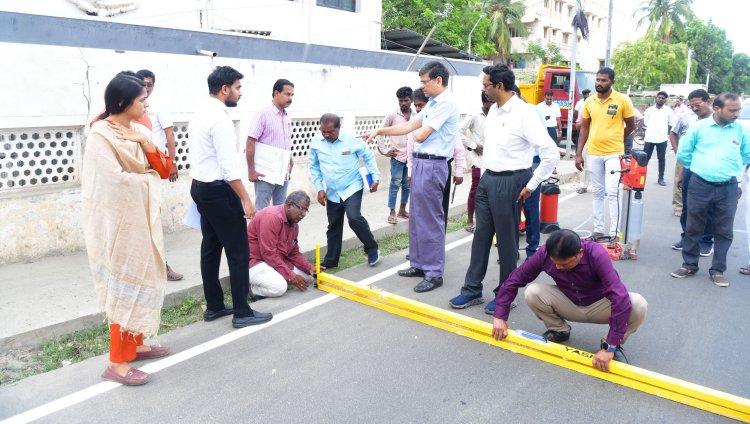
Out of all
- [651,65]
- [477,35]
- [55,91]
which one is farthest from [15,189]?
[651,65]

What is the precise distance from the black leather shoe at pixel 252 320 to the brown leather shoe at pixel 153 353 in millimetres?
584

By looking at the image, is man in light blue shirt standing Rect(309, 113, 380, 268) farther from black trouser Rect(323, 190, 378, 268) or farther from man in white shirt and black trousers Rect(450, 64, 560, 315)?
man in white shirt and black trousers Rect(450, 64, 560, 315)

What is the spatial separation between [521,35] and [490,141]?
44.1m

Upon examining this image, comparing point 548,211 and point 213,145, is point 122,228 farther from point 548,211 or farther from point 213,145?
point 548,211

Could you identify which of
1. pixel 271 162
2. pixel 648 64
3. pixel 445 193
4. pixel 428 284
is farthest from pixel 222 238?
pixel 648 64

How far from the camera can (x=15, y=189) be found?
5789mm

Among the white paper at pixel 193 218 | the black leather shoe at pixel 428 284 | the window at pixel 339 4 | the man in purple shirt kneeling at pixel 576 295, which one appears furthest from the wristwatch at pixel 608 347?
the window at pixel 339 4

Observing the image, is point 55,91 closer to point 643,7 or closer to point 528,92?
point 528,92

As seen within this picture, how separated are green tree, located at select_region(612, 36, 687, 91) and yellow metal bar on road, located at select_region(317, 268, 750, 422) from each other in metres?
42.7

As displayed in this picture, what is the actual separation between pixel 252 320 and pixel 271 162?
1.92 metres

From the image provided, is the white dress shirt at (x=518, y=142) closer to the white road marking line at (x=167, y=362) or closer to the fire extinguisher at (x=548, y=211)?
the white road marking line at (x=167, y=362)

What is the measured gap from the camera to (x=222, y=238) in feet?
14.3

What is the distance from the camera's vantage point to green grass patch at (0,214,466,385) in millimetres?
3896

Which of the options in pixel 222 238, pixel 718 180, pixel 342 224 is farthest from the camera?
pixel 342 224
